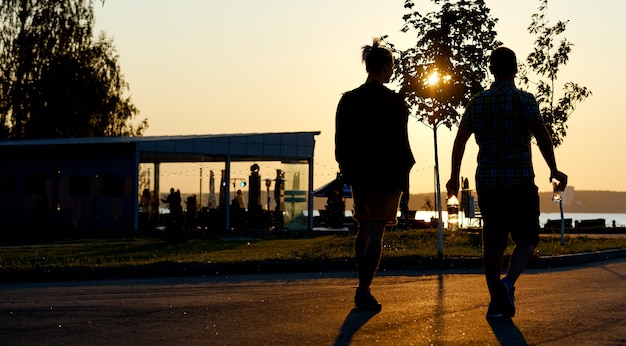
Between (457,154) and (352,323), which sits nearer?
Result: (352,323)

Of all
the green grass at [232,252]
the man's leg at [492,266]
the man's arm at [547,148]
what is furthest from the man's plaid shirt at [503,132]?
the green grass at [232,252]

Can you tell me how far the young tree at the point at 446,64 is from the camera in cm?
2238

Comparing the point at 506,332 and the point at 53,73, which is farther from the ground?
the point at 53,73

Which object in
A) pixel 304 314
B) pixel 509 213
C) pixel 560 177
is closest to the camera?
pixel 509 213

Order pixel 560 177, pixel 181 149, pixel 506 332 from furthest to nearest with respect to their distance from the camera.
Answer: pixel 181 149
pixel 560 177
pixel 506 332

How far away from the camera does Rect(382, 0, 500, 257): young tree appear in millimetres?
22375

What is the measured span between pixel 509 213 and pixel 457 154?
0.64 meters

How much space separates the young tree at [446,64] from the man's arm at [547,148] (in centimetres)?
1329

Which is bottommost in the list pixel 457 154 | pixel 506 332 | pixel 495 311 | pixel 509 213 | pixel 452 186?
pixel 506 332

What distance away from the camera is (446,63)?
2241cm

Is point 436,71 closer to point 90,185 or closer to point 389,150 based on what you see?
point 389,150

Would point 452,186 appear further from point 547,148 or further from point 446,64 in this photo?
point 446,64

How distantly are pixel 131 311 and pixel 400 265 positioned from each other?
7.81 m

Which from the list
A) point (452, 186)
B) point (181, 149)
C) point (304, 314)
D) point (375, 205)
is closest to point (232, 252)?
point (375, 205)
